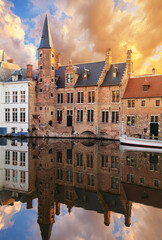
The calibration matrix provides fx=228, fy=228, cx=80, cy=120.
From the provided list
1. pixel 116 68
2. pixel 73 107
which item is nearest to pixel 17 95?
pixel 73 107

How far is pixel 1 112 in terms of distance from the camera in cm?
4238

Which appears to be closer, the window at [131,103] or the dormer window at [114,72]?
the window at [131,103]

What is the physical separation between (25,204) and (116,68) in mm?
30856

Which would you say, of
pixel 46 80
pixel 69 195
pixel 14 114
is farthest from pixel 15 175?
pixel 14 114

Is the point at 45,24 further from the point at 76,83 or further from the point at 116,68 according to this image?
the point at 116,68

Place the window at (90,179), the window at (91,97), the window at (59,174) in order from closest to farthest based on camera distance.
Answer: the window at (90,179) → the window at (59,174) → the window at (91,97)

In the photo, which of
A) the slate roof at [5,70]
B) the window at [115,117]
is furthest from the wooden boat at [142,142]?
the slate roof at [5,70]

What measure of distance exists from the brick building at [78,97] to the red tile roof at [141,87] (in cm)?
109

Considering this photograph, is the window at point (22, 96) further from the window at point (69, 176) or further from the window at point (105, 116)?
the window at point (69, 176)

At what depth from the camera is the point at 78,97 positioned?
1537 inches

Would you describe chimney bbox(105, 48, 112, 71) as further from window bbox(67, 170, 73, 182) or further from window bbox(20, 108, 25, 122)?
window bbox(67, 170, 73, 182)

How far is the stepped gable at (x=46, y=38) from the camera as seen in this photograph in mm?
39469

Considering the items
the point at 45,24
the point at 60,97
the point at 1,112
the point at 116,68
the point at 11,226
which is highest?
the point at 45,24

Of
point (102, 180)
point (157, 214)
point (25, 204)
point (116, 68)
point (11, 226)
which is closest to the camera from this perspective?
point (11, 226)
